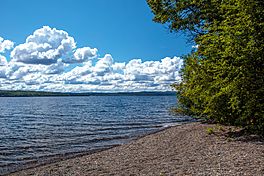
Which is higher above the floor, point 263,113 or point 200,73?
point 200,73

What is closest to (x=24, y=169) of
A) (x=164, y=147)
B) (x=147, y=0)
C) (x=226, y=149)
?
(x=164, y=147)

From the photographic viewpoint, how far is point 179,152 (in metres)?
17.9

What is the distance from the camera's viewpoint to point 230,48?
49.6 ft

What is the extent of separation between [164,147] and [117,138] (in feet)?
39.6

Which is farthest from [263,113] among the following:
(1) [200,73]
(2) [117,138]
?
(2) [117,138]

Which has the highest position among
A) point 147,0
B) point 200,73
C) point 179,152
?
point 147,0

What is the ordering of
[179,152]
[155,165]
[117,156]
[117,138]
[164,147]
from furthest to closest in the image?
[117,138]
[164,147]
[117,156]
[179,152]
[155,165]

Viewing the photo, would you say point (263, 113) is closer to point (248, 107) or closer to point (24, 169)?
point (248, 107)

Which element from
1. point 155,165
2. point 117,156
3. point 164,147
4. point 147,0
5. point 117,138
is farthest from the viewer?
point 117,138

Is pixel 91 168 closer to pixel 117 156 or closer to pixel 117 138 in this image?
pixel 117 156

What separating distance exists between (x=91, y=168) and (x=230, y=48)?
9204 millimetres

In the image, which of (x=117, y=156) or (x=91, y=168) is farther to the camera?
(x=117, y=156)

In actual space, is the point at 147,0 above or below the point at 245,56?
above

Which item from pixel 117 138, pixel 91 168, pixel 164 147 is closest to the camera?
pixel 91 168
